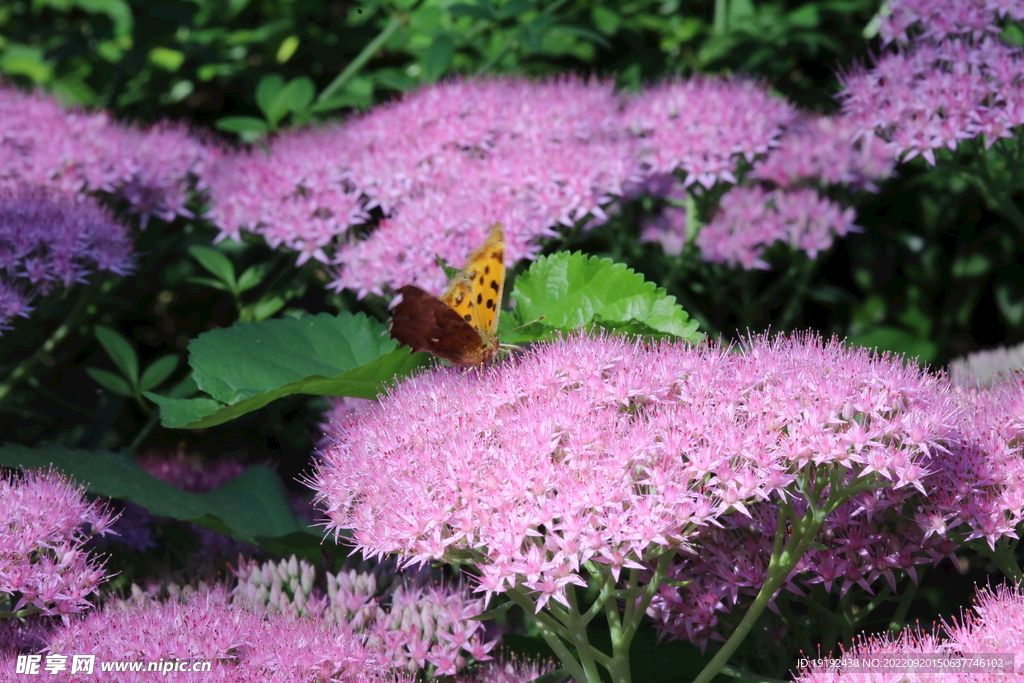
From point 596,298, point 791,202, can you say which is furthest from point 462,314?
point 791,202

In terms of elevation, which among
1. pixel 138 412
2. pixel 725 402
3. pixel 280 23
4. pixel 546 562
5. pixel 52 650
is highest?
pixel 280 23

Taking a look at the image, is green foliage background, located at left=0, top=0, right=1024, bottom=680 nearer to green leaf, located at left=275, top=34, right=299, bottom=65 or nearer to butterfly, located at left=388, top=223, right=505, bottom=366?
green leaf, located at left=275, top=34, right=299, bottom=65

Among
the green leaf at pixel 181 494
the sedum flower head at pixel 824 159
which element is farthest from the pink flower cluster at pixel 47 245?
the sedum flower head at pixel 824 159

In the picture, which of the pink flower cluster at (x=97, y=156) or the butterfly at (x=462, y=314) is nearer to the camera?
the butterfly at (x=462, y=314)

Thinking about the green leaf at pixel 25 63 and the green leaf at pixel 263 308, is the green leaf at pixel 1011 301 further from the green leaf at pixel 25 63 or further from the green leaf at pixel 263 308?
the green leaf at pixel 25 63

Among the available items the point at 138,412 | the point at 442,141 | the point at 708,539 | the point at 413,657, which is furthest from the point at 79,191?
the point at 708,539

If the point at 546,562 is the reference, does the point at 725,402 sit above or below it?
above

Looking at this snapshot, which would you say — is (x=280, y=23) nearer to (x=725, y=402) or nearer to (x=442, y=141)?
(x=442, y=141)
